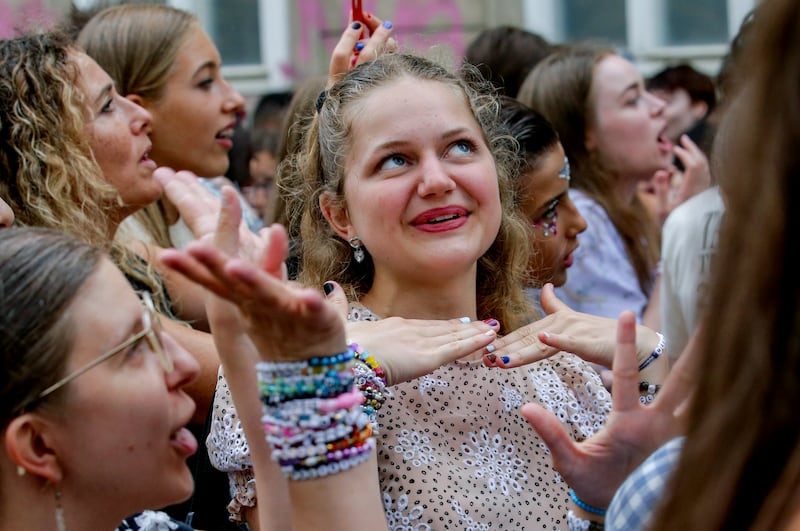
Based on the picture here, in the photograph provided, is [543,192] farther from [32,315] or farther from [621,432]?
[32,315]

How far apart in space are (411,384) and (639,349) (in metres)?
0.53

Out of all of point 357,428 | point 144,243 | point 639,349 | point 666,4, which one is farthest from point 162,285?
point 666,4

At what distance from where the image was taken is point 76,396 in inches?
66.2

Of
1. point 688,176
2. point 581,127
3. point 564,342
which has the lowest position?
point 688,176

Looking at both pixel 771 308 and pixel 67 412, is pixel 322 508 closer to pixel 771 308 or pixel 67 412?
pixel 67 412

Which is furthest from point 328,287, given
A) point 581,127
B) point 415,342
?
point 581,127

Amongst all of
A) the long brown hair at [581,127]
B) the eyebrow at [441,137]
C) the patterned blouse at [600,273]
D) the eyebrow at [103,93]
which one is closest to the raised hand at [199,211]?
the eyebrow at [441,137]

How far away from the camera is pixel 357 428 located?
5.43 ft

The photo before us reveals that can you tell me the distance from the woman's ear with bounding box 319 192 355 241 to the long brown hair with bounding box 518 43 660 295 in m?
1.76

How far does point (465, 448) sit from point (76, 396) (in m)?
0.81

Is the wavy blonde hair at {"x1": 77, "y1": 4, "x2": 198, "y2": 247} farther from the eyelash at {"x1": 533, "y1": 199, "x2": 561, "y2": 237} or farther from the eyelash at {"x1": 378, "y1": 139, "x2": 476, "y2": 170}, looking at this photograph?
the eyelash at {"x1": 378, "y1": 139, "x2": 476, "y2": 170}

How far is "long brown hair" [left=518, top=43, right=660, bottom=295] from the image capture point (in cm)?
Answer: 414

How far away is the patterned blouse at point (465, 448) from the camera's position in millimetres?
2061

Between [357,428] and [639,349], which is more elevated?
[357,428]
